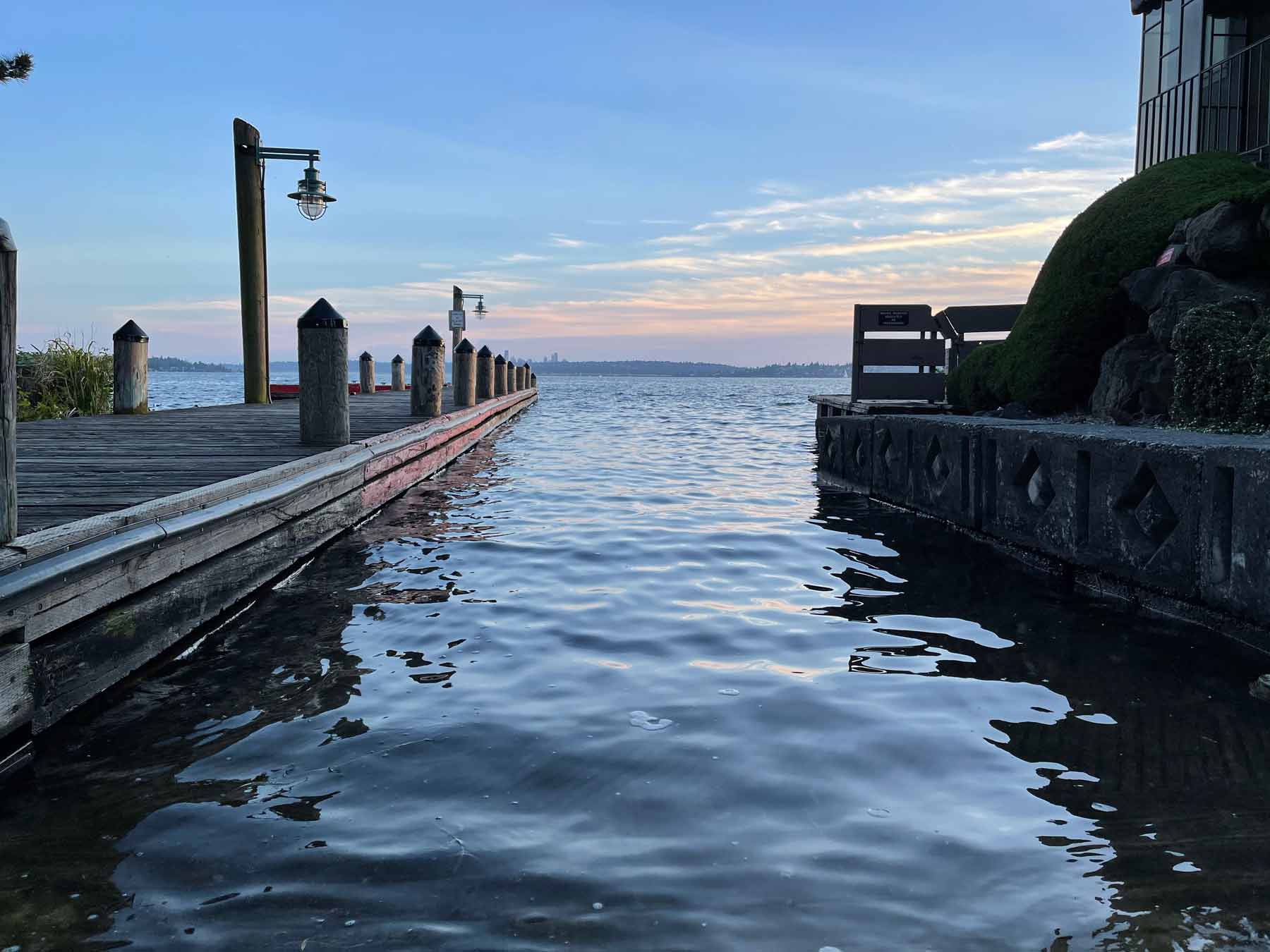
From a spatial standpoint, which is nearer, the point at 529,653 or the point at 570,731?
the point at 570,731

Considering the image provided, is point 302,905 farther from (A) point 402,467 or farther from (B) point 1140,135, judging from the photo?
(B) point 1140,135

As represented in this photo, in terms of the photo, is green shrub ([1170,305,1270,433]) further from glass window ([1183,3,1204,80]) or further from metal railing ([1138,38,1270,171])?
glass window ([1183,3,1204,80])

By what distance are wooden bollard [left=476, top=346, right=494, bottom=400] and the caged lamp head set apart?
756 cm

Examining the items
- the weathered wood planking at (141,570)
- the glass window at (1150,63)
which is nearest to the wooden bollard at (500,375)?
the glass window at (1150,63)

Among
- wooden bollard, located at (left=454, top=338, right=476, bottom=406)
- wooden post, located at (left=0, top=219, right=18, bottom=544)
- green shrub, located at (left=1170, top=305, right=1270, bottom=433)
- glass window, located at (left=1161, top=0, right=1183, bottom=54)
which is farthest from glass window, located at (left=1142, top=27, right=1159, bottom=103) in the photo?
wooden post, located at (left=0, top=219, right=18, bottom=544)

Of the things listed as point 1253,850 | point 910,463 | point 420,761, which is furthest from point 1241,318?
point 420,761

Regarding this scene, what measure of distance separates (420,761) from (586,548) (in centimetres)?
466

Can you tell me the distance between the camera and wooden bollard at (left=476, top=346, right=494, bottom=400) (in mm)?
24484

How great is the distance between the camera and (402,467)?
1148 centimetres

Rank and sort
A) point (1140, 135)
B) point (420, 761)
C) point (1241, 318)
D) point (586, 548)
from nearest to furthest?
point (420, 761), point (586, 548), point (1241, 318), point (1140, 135)

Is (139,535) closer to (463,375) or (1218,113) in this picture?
(463,375)

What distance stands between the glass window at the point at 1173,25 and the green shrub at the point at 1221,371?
1082 centimetres

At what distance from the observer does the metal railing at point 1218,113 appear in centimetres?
1458

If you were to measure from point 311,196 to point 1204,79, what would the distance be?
15064 mm
